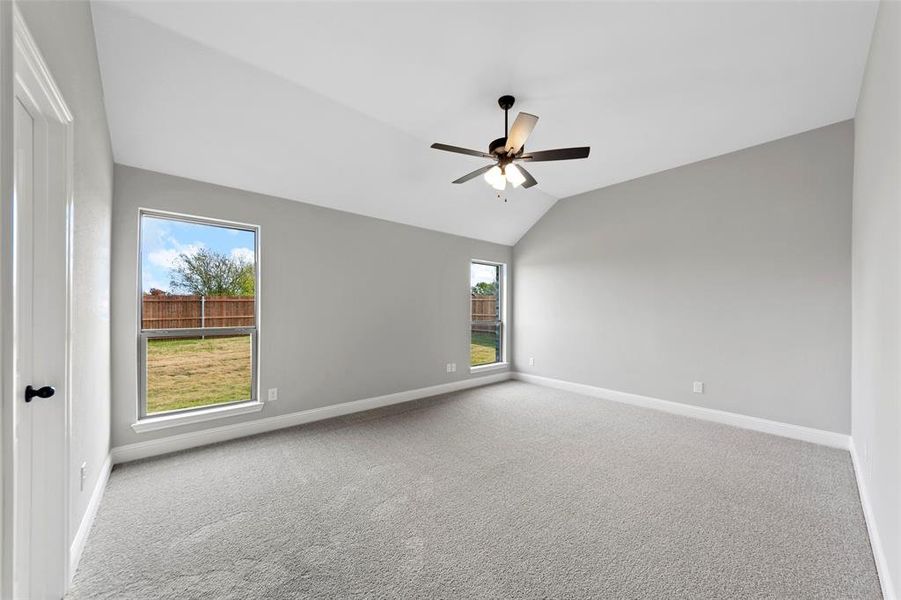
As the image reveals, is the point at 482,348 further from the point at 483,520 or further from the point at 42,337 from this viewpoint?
the point at 42,337

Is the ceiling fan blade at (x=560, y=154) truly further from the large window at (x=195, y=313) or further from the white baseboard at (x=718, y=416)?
the white baseboard at (x=718, y=416)

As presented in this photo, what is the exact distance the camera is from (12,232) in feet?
3.35

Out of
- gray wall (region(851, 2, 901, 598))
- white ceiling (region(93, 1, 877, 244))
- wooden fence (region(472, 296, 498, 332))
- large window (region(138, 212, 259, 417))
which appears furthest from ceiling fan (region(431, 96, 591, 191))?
wooden fence (region(472, 296, 498, 332))

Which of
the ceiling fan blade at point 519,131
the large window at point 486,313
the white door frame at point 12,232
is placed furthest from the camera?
the large window at point 486,313

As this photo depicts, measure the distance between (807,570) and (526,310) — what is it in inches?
168

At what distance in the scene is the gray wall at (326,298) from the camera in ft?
9.51

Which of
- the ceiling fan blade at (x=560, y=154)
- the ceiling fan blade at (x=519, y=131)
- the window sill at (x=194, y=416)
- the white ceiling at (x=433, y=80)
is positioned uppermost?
the white ceiling at (x=433, y=80)

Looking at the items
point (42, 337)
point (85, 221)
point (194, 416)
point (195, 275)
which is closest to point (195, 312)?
point (195, 275)

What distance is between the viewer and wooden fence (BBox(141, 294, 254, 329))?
3.07 m

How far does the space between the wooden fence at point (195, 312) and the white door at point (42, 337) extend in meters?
1.72

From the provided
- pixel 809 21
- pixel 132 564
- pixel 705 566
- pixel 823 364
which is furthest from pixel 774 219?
pixel 132 564

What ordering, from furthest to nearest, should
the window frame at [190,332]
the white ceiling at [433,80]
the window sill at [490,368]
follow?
1. the window sill at [490,368]
2. the window frame at [190,332]
3. the white ceiling at [433,80]

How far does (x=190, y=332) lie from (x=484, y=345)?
388cm

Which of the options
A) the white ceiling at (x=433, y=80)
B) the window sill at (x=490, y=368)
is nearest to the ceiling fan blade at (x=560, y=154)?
the white ceiling at (x=433, y=80)
